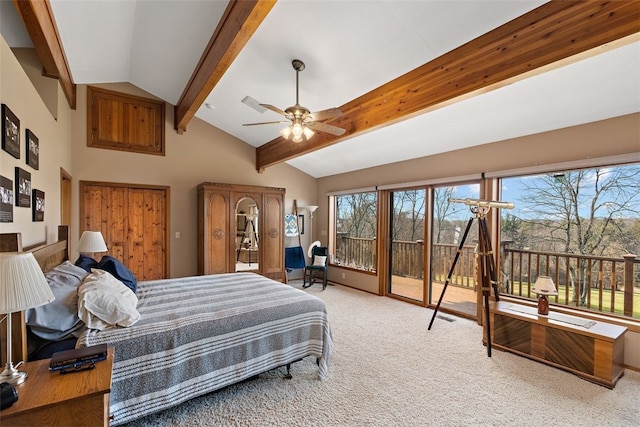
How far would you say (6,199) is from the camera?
183 centimetres

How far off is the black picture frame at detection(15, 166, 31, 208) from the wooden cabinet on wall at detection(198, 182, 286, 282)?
272 centimetres

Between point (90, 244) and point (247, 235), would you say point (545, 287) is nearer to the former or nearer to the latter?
point (247, 235)

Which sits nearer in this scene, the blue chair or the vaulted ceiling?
the vaulted ceiling

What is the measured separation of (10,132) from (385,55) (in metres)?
→ 2.81

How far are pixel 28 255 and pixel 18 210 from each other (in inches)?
49.1

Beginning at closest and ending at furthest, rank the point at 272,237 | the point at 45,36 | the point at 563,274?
the point at 45,36 < the point at 563,274 < the point at 272,237

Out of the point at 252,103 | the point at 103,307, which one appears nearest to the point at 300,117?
the point at 252,103

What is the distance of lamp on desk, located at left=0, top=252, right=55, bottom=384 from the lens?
3.78 ft

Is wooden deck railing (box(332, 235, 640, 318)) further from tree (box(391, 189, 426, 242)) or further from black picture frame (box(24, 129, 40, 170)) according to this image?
black picture frame (box(24, 129, 40, 170))

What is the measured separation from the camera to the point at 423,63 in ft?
8.82

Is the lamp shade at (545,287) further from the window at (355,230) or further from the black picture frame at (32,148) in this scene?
the black picture frame at (32,148)

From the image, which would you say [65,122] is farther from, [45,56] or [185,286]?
[185,286]

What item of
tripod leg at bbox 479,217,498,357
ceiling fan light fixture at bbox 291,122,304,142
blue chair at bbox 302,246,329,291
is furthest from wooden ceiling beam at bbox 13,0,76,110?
blue chair at bbox 302,246,329,291

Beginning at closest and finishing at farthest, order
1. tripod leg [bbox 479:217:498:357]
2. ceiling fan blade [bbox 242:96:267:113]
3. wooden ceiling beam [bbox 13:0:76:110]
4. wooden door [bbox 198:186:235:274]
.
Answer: wooden ceiling beam [bbox 13:0:76:110], ceiling fan blade [bbox 242:96:267:113], tripod leg [bbox 479:217:498:357], wooden door [bbox 198:186:235:274]
